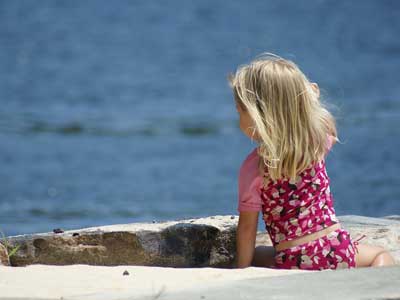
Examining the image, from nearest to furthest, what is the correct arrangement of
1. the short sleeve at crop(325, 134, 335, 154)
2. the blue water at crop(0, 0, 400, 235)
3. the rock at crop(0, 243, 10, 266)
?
the short sleeve at crop(325, 134, 335, 154) → the rock at crop(0, 243, 10, 266) → the blue water at crop(0, 0, 400, 235)

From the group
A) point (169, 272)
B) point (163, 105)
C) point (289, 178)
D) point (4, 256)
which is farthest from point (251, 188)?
point (163, 105)

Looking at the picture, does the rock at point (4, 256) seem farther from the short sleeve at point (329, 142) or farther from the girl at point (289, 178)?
the short sleeve at point (329, 142)

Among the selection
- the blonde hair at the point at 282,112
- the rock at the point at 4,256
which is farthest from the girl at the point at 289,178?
the rock at the point at 4,256

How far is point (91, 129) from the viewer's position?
1390cm

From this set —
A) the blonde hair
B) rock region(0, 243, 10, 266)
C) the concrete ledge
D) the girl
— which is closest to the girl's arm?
the girl

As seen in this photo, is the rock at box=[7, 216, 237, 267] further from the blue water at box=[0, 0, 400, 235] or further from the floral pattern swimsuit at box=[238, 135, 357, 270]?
the blue water at box=[0, 0, 400, 235]

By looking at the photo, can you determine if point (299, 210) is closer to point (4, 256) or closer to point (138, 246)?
point (138, 246)

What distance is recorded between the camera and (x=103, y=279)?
3.54 m

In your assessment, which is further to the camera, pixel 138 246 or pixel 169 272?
pixel 138 246

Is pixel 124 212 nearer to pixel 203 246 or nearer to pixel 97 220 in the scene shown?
pixel 97 220

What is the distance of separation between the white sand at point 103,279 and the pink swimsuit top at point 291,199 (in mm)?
387

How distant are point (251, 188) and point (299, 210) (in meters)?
0.19

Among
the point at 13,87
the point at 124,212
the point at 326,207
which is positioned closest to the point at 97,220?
the point at 124,212

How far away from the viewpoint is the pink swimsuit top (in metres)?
4.05
